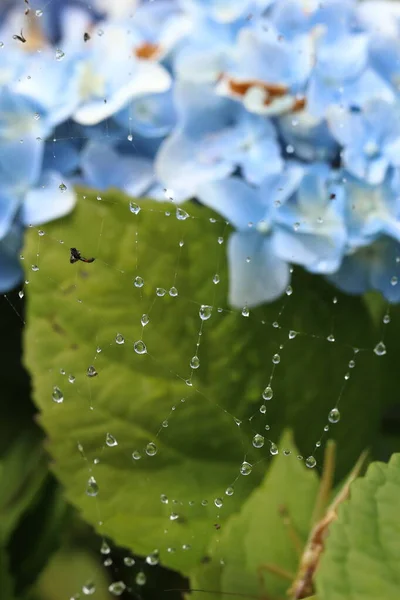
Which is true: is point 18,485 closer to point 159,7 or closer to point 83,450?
point 83,450

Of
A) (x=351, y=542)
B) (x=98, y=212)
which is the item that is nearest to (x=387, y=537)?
(x=351, y=542)

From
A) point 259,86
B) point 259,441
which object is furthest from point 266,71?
point 259,441

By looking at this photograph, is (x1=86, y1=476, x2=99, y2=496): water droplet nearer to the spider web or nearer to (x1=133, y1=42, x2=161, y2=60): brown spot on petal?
the spider web

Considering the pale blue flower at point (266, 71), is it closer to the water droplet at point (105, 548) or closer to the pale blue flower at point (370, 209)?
the pale blue flower at point (370, 209)

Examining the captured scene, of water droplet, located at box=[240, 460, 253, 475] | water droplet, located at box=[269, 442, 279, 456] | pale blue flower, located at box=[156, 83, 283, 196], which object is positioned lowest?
water droplet, located at box=[240, 460, 253, 475]

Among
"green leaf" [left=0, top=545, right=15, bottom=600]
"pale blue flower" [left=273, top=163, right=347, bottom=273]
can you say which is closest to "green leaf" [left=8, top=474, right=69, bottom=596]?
"green leaf" [left=0, top=545, right=15, bottom=600]

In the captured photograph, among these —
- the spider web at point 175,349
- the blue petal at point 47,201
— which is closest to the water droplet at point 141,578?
the spider web at point 175,349
